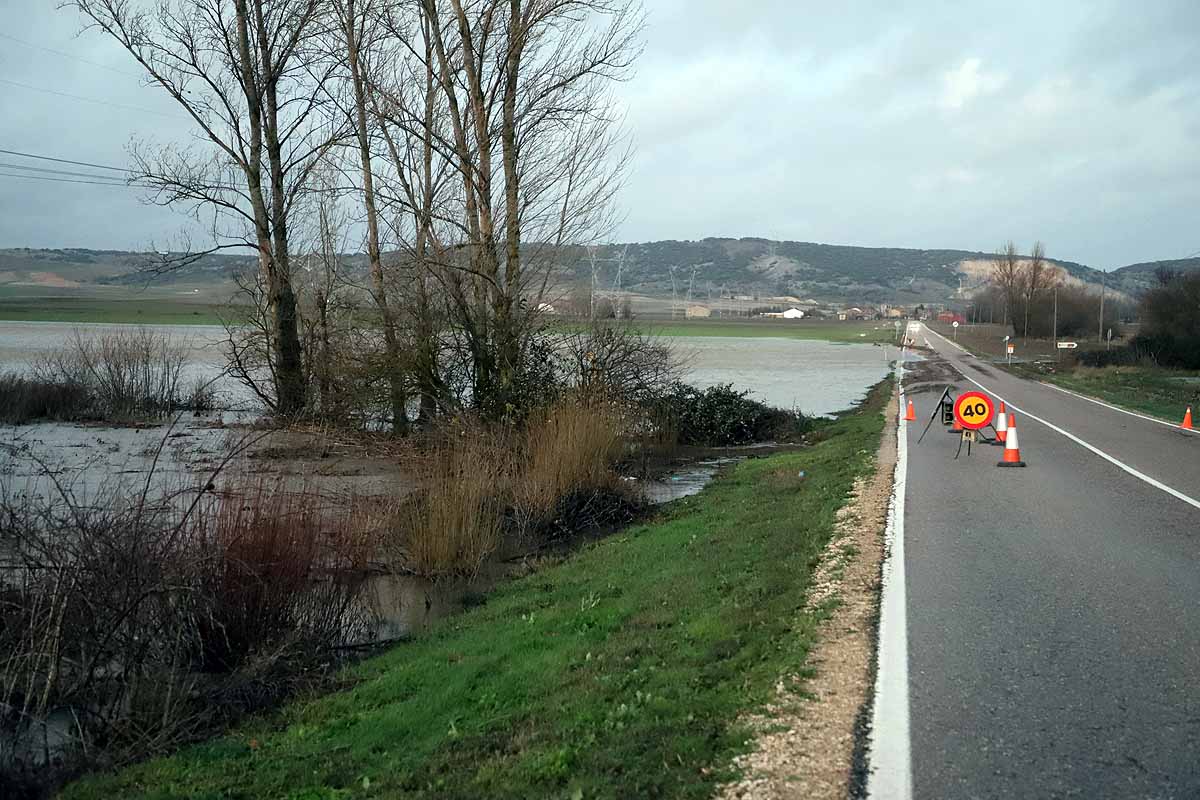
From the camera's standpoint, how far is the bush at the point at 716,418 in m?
25.5

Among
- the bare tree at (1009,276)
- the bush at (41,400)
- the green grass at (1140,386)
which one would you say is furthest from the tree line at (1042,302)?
the bush at (41,400)

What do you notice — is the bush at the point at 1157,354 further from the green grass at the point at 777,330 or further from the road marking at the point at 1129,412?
the green grass at the point at 777,330

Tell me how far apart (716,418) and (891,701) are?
20.4 m

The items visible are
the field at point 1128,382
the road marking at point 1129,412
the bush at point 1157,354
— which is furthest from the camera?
the bush at point 1157,354

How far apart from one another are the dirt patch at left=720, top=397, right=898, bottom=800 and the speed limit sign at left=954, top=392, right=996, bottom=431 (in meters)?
9.11

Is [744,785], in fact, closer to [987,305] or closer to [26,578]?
[26,578]

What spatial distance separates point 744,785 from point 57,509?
930cm

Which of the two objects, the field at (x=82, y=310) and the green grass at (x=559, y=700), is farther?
the field at (x=82, y=310)

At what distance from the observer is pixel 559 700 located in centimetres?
663

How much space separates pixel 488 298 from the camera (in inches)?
817

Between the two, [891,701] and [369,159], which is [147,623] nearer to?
[891,701]

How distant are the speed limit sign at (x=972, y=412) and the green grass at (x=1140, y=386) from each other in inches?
446

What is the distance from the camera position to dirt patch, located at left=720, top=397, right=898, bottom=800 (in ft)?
15.4

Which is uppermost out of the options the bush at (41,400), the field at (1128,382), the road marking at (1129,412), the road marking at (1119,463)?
the bush at (41,400)
